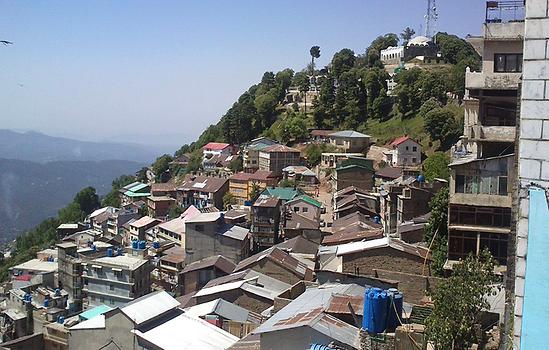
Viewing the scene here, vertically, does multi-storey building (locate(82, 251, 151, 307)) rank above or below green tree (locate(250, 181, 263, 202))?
below

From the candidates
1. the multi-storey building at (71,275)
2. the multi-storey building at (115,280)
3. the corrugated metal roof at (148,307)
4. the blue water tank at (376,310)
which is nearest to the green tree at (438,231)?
the blue water tank at (376,310)

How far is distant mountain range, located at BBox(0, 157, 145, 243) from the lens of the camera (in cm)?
10859

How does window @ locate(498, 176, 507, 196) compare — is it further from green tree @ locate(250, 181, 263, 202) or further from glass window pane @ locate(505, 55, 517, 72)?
green tree @ locate(250, 181, 263, 202)

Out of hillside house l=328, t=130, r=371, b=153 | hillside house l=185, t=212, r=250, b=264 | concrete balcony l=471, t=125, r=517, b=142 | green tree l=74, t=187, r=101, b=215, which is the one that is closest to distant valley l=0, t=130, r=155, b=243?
green tree l=74, t=187, r=101, b=215

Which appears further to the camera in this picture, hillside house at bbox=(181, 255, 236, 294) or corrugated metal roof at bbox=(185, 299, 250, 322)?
hillside house at bbox=(181, 255, 236, 294)

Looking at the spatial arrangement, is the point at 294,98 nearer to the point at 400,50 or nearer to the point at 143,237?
the point at 400,50

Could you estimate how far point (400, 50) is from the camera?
57.8 meters

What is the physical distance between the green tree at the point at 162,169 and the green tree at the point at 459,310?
48.2 metres

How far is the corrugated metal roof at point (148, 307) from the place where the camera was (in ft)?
47.7

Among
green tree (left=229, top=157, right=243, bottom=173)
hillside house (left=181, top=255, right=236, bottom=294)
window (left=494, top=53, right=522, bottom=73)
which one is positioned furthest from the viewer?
green tree (left=229, top=157, right=243, bottom=173)

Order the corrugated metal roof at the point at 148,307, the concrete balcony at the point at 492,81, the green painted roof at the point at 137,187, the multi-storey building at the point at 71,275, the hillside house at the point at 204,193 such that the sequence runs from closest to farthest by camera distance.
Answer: the concrete balcony at the point at 492,81 < the corrugated metal roof at the point at 148,307 < the multi-storey building at the point at 71,275 < the hillside house at the point at 204,193 < the green painted roof at the point at 137,187

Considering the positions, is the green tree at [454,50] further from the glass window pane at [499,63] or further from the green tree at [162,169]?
the glass window pane at [499,63]

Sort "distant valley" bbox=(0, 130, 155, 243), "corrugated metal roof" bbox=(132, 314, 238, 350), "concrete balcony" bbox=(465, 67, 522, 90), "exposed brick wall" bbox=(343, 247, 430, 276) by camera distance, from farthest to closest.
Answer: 1. "distant valley" bbox=(0, 130, 155, 243)
2. "exposed brick wall" bbox=(343, 247, 430, 276)
3. "corrugated metal roof" bbox=(132, 314, 238, 350)
4. "concrete balcony" bbox=(465, 67, 522, 90)

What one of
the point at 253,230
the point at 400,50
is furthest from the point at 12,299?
the point at 400,50
